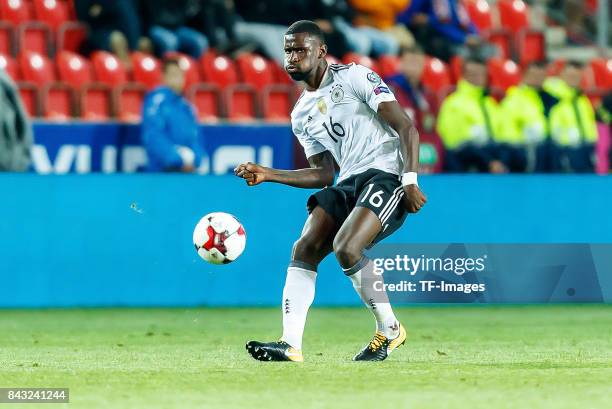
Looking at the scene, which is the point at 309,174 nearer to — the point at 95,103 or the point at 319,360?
the point at 319,360

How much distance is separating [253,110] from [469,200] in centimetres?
445

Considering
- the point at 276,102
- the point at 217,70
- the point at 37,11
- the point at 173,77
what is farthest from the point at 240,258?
the point at 37,11

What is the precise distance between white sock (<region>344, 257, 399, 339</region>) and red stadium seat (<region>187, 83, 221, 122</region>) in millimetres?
8234

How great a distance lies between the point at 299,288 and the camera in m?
8.73

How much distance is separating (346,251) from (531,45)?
42.6ft

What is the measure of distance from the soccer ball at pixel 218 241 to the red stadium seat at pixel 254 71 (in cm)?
870

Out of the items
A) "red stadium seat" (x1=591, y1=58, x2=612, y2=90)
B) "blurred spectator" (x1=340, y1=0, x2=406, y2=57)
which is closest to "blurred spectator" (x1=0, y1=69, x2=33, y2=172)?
"blurred spectator" (x1=340, y1=0, x2=406, y2=57)

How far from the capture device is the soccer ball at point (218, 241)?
9.25 metres

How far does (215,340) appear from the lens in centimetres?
1055

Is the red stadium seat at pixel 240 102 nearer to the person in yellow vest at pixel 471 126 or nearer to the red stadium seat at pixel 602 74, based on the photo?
the person in yellow vest at pixel 471 126

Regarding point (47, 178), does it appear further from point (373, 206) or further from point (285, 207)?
point (373, 206)

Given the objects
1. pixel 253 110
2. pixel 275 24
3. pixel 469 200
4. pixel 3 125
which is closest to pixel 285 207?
pixel 469 200

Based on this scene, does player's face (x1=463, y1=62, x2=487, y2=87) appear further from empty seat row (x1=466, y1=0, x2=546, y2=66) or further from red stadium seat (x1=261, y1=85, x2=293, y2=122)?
empty seat row (x1=466, y1=0, x2=546, y2=66)

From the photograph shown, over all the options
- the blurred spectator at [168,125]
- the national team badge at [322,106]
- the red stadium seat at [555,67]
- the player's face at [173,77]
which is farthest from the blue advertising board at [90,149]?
the national team badge at [322,106]
